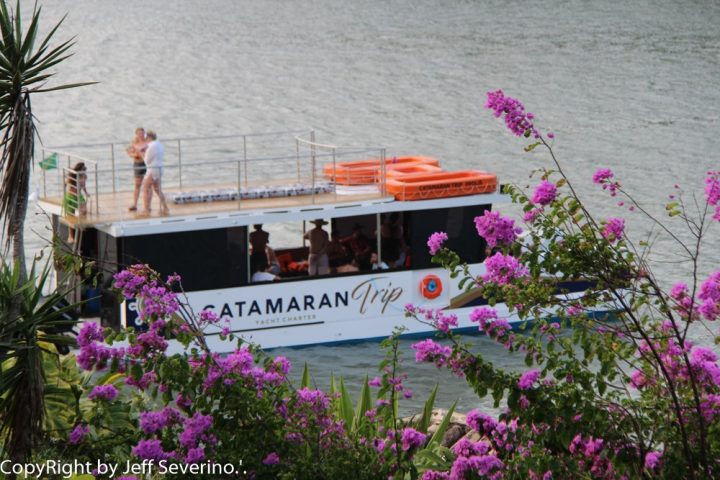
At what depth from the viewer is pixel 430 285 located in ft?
70.6

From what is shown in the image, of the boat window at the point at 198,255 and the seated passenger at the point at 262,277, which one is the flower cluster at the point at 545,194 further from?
the seated passenger at the point at 262,277

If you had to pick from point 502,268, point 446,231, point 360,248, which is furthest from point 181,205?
point 502,268

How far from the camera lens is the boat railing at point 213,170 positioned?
21.1 meters

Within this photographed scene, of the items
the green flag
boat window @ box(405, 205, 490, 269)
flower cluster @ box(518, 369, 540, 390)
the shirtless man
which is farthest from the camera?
boat window @ box(405, 205, 490, 269)

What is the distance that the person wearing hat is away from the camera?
68.1 ft

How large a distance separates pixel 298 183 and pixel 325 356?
2.93 metres

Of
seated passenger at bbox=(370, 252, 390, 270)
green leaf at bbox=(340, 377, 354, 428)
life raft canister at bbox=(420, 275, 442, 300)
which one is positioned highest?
green leaf at bbox=(340, 377, 354, 428)

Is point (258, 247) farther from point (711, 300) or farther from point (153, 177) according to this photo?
point (711, 300)

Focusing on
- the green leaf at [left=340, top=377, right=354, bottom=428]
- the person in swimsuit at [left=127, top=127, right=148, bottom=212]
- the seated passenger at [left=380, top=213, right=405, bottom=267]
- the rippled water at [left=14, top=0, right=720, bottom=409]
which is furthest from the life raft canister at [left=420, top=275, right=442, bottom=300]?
the green leaf at [left=340, top=377, right=354, bottom=428]

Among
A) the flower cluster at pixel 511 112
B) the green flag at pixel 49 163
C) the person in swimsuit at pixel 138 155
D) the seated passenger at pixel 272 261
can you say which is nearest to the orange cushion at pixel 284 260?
the seated passenger at pixel 272 261

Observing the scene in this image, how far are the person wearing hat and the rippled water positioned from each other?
1.43 m

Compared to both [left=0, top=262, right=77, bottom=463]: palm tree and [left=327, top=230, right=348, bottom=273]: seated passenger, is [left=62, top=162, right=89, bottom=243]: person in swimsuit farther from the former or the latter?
[left=0, top=262, right=77, bottom=463]: palm tree

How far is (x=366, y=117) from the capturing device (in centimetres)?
4347

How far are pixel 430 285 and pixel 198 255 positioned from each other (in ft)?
12.5
